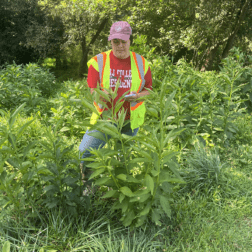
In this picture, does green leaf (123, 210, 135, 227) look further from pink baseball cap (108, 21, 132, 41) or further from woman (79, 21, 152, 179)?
pink baseball cap (108, 21, 132, 41)

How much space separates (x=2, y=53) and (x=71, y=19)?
4545mm

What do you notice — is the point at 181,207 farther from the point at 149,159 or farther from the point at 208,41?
the point at 208,41

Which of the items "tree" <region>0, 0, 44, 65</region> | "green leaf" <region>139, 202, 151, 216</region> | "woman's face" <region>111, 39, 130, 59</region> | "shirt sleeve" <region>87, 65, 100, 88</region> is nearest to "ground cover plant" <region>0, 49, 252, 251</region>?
"green leaf" <region>139, 202, 151, 216</region>

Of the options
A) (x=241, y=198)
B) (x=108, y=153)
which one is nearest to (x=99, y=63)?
(x=108, y=153)

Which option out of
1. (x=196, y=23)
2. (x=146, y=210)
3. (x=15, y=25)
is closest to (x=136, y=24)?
(x=196, y=23)

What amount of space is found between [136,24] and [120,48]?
1075cm

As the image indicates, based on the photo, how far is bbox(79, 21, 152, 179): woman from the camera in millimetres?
2521

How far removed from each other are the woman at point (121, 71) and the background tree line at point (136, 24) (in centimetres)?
859

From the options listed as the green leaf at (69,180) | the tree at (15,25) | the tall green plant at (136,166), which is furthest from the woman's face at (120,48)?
the tree at (15,25)

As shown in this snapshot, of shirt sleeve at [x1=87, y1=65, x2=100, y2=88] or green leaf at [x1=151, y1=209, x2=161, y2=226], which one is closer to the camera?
green leaf at [x1=151, y1=209, x2=161, y2=226]

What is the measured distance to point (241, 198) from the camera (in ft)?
A: 9.69

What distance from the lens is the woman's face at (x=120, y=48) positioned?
255 centimetres

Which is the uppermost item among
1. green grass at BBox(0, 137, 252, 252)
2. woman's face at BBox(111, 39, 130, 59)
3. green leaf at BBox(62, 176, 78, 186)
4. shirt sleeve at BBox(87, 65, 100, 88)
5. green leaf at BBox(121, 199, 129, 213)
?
woman's face at BBox(111, 39, 130, 59)

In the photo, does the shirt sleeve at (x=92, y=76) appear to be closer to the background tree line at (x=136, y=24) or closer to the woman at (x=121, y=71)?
the woman at (x=121, y=71)
